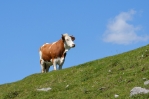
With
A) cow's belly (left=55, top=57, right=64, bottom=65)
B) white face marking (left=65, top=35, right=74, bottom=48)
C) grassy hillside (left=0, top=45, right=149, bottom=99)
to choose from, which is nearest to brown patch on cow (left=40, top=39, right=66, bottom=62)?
cow's belly (left=55, top=57, right=64, bottom=65)

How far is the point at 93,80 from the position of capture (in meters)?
21.2

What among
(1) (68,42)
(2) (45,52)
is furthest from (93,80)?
(2) (45,52)

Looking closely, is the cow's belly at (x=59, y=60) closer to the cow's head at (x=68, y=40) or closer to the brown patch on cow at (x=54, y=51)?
the brown patch on cow at (x=54, y=51)

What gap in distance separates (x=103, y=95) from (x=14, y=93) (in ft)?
23.1

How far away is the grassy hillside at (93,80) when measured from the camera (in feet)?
60.8

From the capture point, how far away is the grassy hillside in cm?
1855

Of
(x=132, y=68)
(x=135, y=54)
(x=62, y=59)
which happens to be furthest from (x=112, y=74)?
(x=62, y=59)

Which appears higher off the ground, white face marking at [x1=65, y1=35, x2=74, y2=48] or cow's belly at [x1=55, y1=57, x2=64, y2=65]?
white face marking at [x1=65, y1=35, x2=74, y2=48]

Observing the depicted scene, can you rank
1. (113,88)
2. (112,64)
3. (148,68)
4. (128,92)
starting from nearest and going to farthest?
(128,92) → (113,88) → (148,68) → (112,64)

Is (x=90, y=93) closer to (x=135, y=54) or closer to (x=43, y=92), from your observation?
(x=43, y=92)

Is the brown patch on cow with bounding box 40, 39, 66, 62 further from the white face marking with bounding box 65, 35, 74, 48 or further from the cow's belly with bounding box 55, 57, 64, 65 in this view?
the white face marking with bounding box 65, 35, 74, 48

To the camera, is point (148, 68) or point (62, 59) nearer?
point (148, 68)

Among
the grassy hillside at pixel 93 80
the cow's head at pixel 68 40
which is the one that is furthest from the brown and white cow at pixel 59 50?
the grassy hillside at pixel 93 80

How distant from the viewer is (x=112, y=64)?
22891mm
